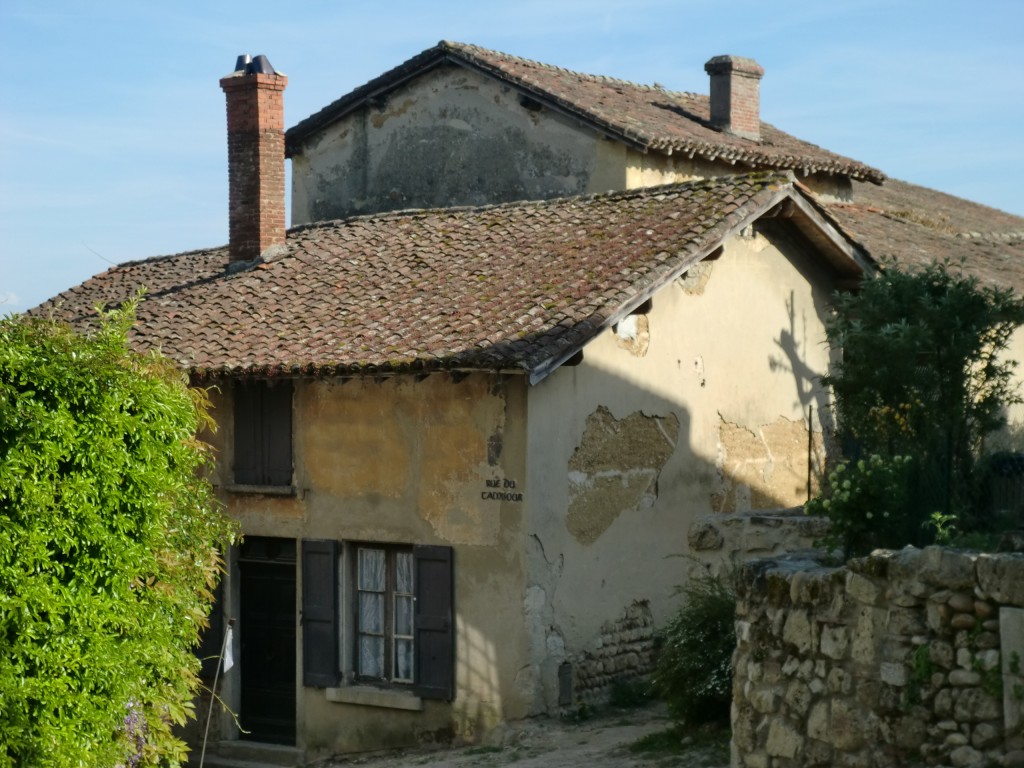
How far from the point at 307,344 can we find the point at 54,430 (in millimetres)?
5468

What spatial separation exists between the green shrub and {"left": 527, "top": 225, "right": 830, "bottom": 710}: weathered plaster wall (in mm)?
468

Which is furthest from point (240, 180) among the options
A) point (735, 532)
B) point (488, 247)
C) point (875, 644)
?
point (875, 644)

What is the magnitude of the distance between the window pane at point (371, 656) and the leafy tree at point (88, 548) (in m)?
4.21

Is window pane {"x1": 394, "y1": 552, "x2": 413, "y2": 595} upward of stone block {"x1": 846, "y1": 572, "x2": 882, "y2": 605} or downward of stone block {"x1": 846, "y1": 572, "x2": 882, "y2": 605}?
downward

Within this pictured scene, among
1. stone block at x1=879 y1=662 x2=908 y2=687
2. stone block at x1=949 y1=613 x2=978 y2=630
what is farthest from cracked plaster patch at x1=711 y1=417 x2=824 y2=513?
stone block at x1=949 y1=613 x2=978 y2=630

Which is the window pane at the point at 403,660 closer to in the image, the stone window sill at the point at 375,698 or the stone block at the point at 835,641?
the stone window sill at the point at 375,698

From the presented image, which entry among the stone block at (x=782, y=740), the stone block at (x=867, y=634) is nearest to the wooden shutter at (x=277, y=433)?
the stone block at (x=782, y=740)

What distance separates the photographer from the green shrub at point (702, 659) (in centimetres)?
1080

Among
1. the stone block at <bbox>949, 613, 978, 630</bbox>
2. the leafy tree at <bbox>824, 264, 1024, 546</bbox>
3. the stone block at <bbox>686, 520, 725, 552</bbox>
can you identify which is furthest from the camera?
the stone block at <bbox>686, 520, 725, 552</bbox>

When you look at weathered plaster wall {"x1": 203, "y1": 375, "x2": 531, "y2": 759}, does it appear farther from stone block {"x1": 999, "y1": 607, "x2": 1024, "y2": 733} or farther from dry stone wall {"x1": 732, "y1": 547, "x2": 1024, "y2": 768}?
stone block {"x1": 999, "y1": 607, "x2": 1024, "y2": 733}

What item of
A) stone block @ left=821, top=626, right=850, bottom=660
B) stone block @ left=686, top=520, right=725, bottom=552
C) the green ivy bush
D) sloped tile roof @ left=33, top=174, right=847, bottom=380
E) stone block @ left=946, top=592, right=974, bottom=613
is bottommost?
stone block @ left=821, top=626, right=850, bottom=660

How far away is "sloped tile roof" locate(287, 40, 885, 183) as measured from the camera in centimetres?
1923

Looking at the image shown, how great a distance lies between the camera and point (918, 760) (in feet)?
24.7

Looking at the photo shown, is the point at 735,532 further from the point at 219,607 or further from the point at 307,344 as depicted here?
the point at 219,607
